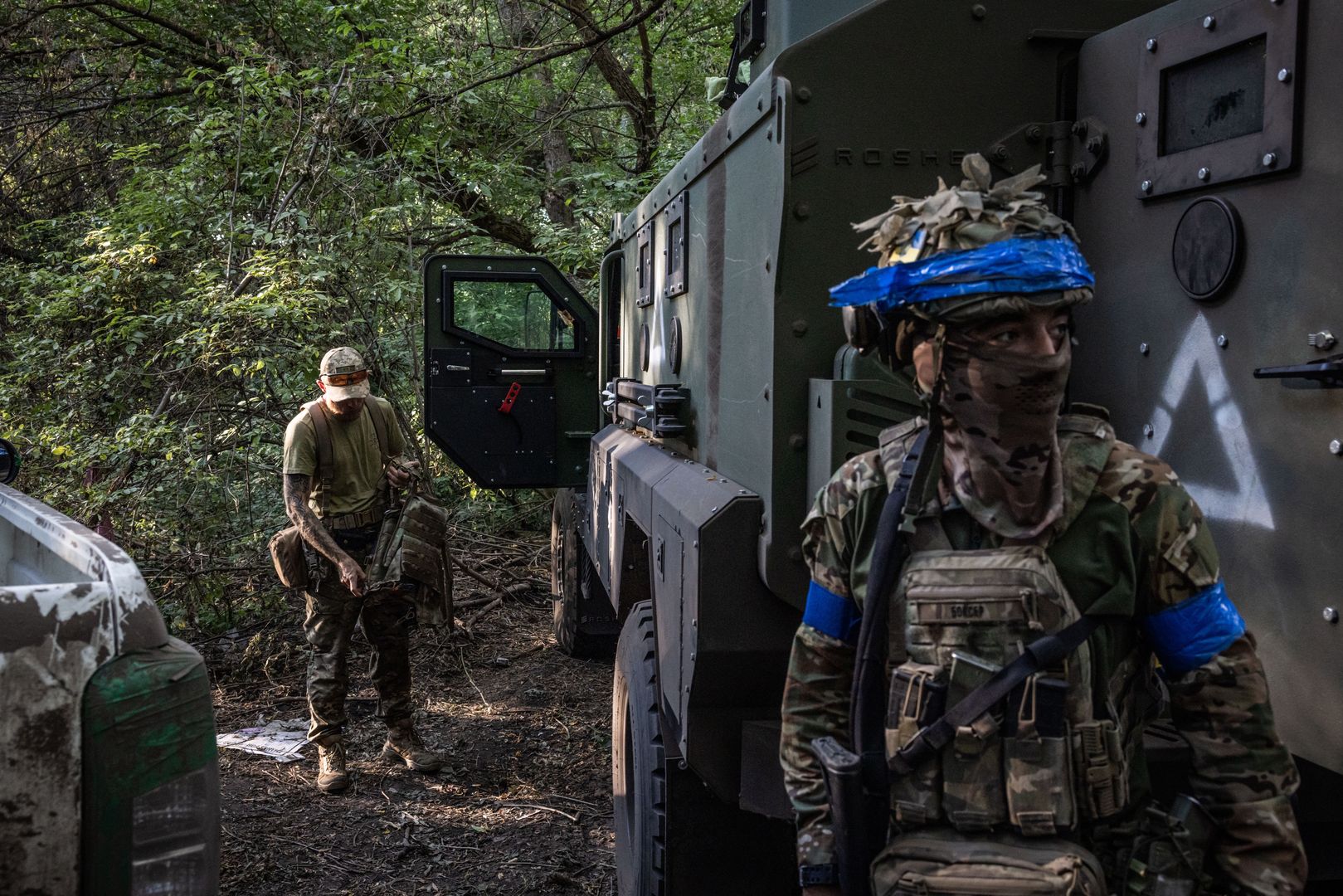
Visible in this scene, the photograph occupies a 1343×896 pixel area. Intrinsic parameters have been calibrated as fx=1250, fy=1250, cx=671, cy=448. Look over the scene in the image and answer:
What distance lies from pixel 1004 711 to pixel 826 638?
1.03 feet

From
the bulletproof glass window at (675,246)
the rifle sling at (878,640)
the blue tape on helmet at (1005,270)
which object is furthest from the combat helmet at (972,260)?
the bulletproof glass window at (675,246)

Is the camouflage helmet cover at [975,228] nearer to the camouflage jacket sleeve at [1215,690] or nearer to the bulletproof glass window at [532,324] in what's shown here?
the camouflage jacket sleeve at [1215,690]

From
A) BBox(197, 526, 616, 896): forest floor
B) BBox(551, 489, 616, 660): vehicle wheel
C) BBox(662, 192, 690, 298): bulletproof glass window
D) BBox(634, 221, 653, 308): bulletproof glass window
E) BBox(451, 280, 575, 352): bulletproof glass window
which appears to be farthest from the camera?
BBox(551, 489, 616, 660): vehicle wheel

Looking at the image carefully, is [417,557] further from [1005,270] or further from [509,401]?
[1005,270]

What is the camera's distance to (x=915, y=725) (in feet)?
5.77

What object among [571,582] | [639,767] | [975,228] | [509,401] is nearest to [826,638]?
[975,228]

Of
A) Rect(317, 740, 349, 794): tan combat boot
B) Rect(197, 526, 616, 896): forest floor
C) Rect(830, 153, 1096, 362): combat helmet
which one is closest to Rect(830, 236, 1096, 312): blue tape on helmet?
Rect(830, 153, 1096, 362): combat helmet

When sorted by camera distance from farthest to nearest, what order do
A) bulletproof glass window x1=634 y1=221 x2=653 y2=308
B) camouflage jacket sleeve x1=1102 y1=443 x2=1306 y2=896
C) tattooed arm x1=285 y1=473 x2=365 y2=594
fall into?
1. tattooed arm x1=285 y1=473 x2=365 y2=594
2. bulletproof glass window x1=634 y1=221 x2=653 y2=308
3. camouflage jacket sleeve x1=1102 y1=443 x2=1306 y2=896

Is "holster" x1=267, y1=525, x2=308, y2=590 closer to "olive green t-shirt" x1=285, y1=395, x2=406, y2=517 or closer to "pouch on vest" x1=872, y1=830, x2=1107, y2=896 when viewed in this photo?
"olive green t-shirt" x1=285, y1=395, x2=406, y2=517

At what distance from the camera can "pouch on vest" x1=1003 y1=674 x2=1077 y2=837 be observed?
66.7 inches

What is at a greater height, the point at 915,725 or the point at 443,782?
the point at 915,725

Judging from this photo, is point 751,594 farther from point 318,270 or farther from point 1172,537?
point 318,270

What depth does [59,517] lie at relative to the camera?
2.47m

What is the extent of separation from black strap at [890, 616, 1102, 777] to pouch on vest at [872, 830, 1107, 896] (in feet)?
0.44
